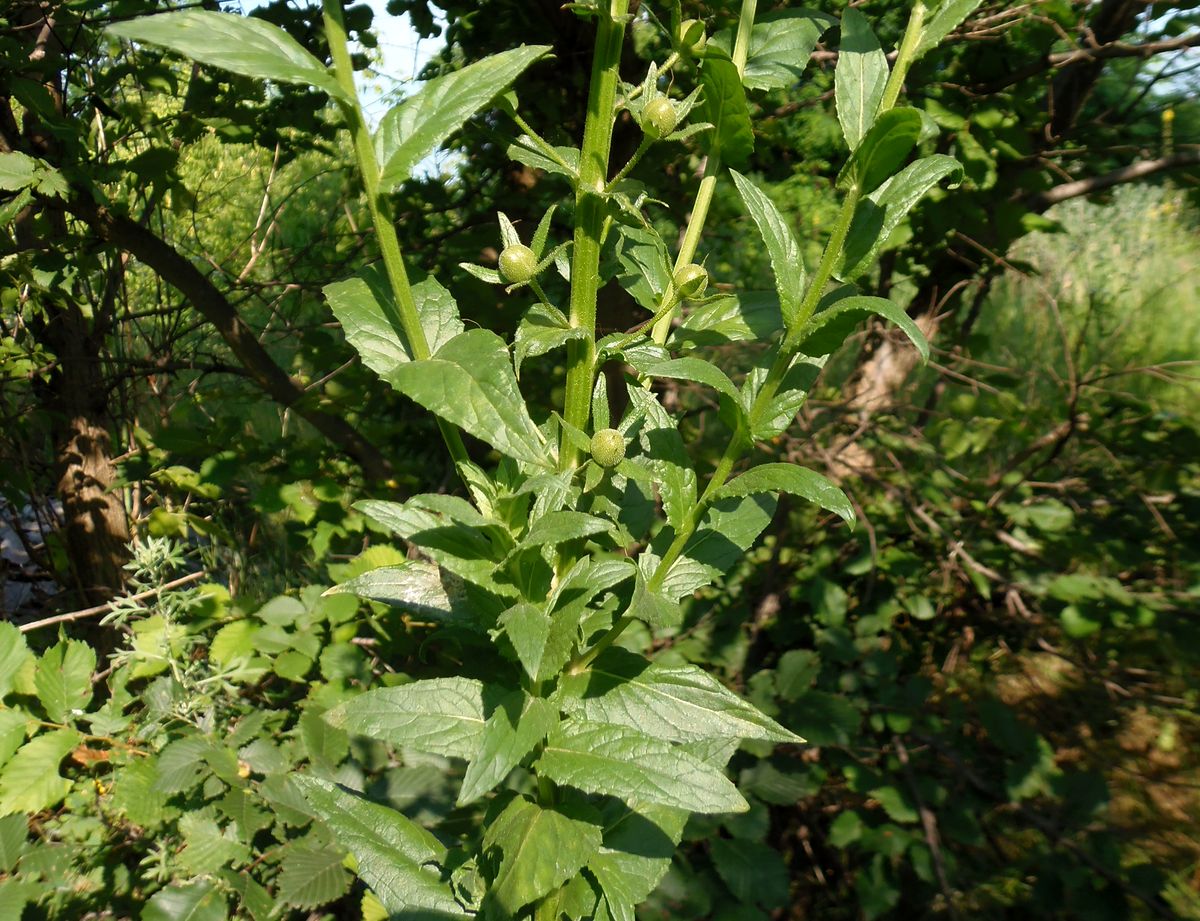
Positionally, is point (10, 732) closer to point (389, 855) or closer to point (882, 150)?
point (389, 855)

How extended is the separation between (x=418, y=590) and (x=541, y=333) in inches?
11.0

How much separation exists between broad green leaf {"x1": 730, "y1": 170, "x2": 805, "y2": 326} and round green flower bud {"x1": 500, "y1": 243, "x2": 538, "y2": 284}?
0.57 ft

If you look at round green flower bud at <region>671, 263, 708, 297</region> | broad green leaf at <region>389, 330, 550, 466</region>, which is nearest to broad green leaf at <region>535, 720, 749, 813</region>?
broad green leaf at <region>389, 330, 550, 466</region>

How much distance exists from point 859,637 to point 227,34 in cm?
216

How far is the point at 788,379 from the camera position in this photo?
0.75 metres

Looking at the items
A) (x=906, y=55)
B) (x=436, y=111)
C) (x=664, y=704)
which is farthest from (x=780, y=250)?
(x=664, y=704)

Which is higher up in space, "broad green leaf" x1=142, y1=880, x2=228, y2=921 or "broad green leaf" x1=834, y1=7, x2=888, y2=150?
"broad green leaf" x1=834, y1=7, x2=888, y2=150

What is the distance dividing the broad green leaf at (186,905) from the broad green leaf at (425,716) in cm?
99

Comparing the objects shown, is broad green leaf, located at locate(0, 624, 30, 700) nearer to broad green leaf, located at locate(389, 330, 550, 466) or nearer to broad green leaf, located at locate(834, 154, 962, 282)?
broad green leaf, located at locate(389, 330, 550, 466)

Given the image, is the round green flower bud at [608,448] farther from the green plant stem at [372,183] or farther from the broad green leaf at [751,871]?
the broad green leaf at [751,871]

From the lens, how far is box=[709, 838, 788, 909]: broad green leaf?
1.73m

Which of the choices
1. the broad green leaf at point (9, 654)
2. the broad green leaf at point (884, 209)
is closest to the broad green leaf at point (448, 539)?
the broad green leaf at point (884, 209)

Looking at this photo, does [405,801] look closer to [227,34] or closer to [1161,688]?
[227,34]

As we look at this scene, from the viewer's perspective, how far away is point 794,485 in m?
0.69
